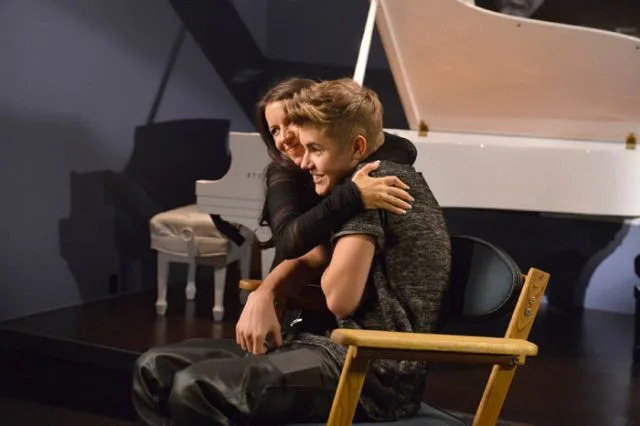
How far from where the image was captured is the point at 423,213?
206 centimetres

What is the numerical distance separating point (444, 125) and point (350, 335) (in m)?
2.66

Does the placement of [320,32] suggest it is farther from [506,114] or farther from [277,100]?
[277,100]

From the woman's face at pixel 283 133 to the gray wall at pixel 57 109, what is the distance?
213cm

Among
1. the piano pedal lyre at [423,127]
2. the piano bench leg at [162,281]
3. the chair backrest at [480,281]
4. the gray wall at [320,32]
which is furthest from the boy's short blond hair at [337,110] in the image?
the gray wall at [320,32]

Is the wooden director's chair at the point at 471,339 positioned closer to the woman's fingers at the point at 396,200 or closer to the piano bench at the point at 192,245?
the woman's fingers at the point at 396,200

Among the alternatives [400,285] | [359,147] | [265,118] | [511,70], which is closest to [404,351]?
[400,285]

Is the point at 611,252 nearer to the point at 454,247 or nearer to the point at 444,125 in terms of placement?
the point at 444,125

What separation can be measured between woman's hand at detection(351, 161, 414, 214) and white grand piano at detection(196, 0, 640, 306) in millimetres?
1659

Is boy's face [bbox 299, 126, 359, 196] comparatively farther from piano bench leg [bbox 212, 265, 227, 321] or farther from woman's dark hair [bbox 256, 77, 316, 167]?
piano bench leg [bbox 212, 265, 227, 321]

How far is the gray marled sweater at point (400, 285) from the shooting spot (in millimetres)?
2037

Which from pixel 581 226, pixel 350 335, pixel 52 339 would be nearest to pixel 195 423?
pixel 350 335

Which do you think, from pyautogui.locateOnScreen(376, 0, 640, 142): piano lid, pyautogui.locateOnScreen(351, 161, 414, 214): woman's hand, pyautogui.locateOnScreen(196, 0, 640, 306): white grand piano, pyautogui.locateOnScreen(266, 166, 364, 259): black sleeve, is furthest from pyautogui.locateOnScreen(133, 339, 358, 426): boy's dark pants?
pyautogui.locateOnScreen(376, 0, 640, 142): piano lid

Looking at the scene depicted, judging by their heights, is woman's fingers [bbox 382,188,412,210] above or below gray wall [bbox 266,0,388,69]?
below

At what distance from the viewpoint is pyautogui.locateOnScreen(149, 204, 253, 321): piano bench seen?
4.41 m
